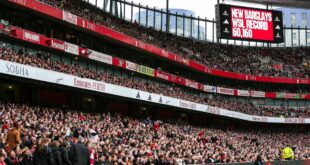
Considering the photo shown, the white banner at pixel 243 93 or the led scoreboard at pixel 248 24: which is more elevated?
the led scoreboard at pixel 248 24

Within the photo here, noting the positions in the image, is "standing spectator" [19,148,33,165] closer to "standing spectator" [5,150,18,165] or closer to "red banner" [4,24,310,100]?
"standing spectator" [5,150,18,165]

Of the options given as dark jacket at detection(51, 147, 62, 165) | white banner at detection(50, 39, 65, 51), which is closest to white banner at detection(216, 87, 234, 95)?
white banner at detection(50, 39, 65, 51)

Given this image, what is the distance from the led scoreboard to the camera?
59.9 m

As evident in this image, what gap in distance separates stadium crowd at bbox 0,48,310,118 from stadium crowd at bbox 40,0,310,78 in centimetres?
453

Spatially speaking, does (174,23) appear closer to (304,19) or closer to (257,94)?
(257,94)

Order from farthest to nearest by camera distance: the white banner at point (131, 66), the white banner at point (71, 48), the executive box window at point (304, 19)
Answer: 1. the executive box window at point (304, 19)
2. the white banner at point (131, 66)
3. the white banner at point (71, 48)

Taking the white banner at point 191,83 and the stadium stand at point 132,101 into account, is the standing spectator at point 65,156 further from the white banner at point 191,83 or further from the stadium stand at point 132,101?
the white banner at point 191,83

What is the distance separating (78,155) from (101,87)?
81.7 feet

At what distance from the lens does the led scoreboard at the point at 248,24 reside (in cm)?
5988

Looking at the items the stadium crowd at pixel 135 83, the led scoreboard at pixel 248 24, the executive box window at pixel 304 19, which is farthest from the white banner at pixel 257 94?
the executive box window at pixel 304 19

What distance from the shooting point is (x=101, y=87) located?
37625mm

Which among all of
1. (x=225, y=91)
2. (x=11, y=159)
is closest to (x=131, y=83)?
(x=225, y=91)

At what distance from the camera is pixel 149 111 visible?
50594mm

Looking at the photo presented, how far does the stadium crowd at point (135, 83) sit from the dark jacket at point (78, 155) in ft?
53.1
